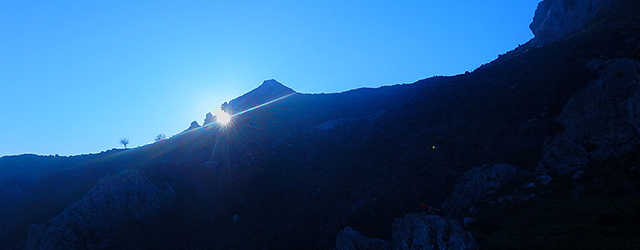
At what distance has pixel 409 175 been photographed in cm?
4269

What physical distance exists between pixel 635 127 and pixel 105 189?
69162 millimetres

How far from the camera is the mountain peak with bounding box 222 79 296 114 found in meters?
112

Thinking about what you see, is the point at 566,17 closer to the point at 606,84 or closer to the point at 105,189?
the point at 606,84

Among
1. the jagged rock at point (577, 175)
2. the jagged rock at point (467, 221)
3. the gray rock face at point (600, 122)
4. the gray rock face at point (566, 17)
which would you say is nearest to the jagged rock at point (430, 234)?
the jagged rock at point (467, 221)

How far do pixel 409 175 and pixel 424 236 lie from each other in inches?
772

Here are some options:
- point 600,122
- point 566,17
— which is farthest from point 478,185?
point 566,17

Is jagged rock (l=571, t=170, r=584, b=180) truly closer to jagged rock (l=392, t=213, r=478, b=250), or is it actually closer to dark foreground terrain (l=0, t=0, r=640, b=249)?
dark foreground terrain (l=0, t=0, r=640, b=249)

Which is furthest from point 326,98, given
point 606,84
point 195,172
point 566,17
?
point 606,84

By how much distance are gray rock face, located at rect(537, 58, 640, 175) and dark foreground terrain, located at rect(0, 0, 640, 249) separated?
0.15 m

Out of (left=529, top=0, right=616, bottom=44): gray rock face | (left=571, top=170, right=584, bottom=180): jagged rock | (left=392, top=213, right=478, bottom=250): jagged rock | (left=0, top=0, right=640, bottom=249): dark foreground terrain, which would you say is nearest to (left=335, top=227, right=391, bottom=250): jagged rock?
(left=0, top=0, right=640, bottom=249): dark foreground terrain

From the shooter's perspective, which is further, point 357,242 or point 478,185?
point 478,185

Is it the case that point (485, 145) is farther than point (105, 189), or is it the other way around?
point (105, 189)

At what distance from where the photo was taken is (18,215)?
2168 inches

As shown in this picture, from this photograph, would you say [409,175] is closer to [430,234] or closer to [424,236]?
[424,236]
